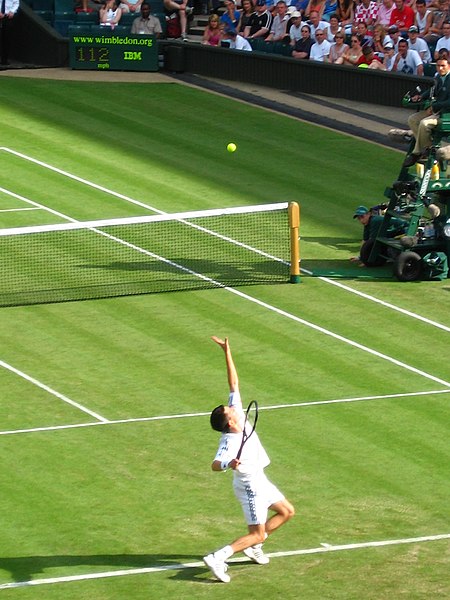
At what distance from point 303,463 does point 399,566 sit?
2956mm

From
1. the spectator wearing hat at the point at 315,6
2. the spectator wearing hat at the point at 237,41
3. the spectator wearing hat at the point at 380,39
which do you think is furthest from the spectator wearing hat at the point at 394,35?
the spectator wearing hat at the point at 237,41

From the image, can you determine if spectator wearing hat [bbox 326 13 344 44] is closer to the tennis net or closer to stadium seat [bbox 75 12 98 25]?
stadium seat [bbox 75 12 98 25]

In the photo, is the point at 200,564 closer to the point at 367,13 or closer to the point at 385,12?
the point at 385,12

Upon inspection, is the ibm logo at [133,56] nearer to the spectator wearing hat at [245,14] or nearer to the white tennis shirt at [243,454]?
the spectator wearing hat at [245,14]

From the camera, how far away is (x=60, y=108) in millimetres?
36406

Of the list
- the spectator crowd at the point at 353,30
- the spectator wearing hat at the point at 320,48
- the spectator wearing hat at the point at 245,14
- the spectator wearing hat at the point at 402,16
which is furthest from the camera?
the spectator wearing hat at the point at 245,14

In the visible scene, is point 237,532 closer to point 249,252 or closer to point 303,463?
point 303,463

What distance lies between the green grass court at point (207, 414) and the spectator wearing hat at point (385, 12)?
7571mm

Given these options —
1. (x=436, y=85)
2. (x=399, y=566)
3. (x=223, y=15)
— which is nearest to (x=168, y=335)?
(x=436, y=85)

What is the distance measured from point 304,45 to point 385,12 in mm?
2237

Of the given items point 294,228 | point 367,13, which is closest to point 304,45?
point 367,13

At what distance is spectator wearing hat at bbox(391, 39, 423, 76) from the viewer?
35406 millimetres

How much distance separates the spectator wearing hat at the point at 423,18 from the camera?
36.6 metres

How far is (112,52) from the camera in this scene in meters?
40.0
